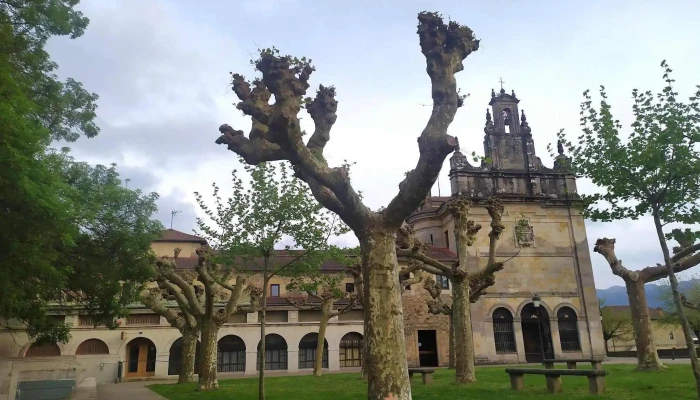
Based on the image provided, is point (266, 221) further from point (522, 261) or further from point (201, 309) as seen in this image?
point (522, 261)

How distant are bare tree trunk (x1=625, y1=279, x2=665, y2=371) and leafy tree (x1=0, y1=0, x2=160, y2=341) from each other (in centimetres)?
1857

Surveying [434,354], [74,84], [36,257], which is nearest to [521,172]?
[434,354]

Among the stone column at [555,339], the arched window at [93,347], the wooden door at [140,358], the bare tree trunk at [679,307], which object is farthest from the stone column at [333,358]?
the bare tree trunk at [679,307]

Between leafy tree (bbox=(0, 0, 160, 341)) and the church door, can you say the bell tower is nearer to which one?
the church door

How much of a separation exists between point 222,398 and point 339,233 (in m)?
7.94

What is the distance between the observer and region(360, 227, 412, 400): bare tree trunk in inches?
360

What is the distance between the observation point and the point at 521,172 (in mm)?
43844

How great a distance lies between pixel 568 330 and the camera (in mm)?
40531

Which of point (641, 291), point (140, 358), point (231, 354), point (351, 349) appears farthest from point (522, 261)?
point (140, 358)

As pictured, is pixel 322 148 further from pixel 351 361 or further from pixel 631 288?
pixel 351 361

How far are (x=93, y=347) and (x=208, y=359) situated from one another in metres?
18.2

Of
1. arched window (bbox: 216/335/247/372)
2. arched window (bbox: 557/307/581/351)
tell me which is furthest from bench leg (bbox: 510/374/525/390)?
arched window (bbox: 557/307/581/351)

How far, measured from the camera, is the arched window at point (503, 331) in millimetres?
39000

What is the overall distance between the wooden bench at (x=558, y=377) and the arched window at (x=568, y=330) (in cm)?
2690
